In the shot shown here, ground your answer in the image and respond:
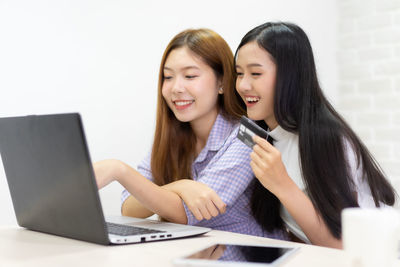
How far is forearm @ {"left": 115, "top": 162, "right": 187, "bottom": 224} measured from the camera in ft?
4.01

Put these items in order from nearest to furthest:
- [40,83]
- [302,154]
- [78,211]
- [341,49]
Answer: [78,211] < [302,154] < [40,83] < [341,49]

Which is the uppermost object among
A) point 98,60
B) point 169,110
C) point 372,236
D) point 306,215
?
point 98,60

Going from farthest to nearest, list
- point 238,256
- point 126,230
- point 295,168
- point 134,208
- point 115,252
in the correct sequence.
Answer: point 134,208 → point 295,168 → point 126,230 → point 115,252 → point 238,256

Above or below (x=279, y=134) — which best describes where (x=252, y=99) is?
above

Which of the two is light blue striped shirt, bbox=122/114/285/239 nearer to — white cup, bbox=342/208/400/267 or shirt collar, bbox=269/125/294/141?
shirt collar, bbox=269/125/294/141

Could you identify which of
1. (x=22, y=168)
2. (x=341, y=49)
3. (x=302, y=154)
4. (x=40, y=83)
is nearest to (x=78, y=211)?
(x=22, y=168)

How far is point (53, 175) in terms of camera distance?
99cm

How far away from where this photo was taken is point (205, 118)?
5.41 feet

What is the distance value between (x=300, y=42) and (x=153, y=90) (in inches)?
31.3

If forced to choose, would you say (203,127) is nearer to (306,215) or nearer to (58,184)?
(306,215)

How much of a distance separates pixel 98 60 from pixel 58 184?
965 mm

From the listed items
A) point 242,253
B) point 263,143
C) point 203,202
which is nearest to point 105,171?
point 203,202

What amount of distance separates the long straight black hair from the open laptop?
34 centimetres

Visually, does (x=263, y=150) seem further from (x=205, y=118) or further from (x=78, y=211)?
(x=205, y=118)
